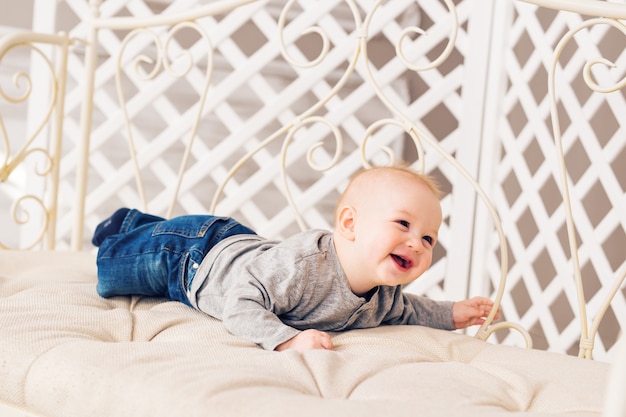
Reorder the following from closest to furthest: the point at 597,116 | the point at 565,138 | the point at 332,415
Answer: the point at 332,415 < the point at 565,138 < the point at 597,116

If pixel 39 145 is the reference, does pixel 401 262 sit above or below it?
below

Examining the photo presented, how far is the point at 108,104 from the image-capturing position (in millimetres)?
→ 2426

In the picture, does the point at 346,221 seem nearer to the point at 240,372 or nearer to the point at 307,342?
the point at 307,342

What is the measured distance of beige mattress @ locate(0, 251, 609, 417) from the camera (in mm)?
786

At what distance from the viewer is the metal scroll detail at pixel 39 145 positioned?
175 cm

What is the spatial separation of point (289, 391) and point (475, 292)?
4.78ft

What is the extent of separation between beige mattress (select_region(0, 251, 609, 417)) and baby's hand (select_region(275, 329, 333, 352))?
35 mm

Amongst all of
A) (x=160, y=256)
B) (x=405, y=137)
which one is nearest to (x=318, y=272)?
(x=160, y=256)

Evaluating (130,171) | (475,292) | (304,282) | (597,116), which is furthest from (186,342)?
(597,116)

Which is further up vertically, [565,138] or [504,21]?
[504,21]

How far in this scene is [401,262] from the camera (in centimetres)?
117

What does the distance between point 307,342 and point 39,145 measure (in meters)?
1.76

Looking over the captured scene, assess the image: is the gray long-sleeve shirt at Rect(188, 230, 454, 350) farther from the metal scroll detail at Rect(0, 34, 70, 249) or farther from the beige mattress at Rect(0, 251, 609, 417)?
the metal scroll detail at Rect(0, 34, 70, 249)

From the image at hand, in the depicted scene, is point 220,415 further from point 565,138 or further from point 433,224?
point 565,138
